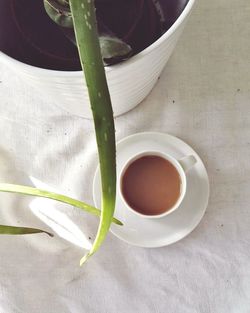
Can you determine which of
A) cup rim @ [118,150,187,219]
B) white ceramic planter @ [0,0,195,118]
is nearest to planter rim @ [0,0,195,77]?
white ceramic planter @ [0,0,195,118]

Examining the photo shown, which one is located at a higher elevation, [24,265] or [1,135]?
[1,135]

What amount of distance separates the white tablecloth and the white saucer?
14 mm

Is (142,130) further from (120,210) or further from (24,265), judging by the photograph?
(24,265)

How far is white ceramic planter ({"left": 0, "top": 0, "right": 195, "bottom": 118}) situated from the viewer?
380 mm

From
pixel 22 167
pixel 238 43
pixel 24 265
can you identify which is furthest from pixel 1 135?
pixel 238 43

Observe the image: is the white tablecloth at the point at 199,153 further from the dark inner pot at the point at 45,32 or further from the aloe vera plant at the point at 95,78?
the aloe vera plant at the point at 95,78

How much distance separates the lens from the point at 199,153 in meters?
0.60

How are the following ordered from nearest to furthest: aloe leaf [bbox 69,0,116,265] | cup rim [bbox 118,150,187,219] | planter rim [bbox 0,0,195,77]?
1. aloe leaf [bbox 69,0,116,265]
2. planter rim [bbox 0,0,195,77]
3. cup rim [bbox 118,150,187,219]

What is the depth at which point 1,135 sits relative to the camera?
1.99 feet

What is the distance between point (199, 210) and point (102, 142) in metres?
0.32

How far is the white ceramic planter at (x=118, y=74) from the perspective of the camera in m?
0.38

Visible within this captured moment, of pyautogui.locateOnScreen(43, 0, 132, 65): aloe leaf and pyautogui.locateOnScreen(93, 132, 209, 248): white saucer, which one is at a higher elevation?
pyautogui.locateOnScreen(43, 0, 132, 65): aloe leaf

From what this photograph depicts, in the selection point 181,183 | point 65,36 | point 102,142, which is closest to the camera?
point 102,142

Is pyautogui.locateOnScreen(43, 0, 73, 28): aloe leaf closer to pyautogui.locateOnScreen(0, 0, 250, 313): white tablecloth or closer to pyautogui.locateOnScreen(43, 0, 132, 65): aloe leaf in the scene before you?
pyautogui.locateOnScreen(43, 0, 132, 65): aloe leaf
